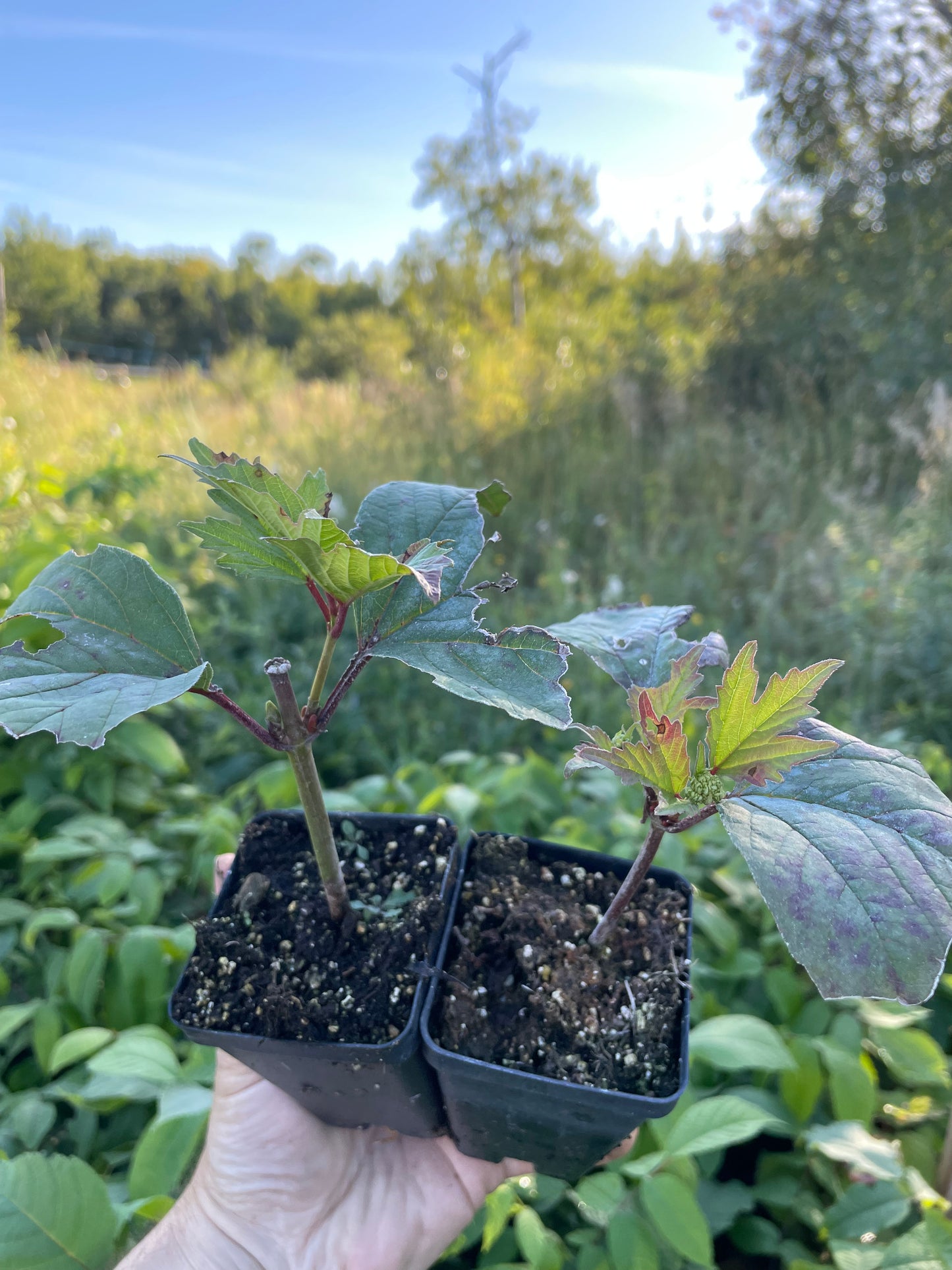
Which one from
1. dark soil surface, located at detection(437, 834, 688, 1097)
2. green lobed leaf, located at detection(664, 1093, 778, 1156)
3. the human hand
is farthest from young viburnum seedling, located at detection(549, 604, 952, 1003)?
the human hand

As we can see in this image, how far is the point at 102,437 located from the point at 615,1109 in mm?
5871

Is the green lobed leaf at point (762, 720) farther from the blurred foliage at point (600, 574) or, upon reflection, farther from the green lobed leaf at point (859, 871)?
the blurred foliage at point (600, 574)

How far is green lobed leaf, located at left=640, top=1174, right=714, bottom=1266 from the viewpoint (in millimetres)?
835

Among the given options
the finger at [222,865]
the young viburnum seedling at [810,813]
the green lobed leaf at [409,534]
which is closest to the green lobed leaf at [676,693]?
the young viburnum seedling at [810,813]

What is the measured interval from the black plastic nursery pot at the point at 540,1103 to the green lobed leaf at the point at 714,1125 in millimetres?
120

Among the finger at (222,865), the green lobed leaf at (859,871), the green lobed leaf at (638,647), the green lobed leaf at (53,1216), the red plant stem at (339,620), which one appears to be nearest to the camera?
the green lobed leaf at (859,871)

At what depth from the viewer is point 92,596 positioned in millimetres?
573

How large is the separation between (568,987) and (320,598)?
0.44 meters

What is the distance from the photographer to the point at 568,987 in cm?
68

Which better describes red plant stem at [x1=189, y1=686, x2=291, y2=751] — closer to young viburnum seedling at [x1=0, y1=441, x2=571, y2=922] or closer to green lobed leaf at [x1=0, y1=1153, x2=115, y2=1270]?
young viburnum seedling at [x1=0, y1=441, x2=571, y2=922]

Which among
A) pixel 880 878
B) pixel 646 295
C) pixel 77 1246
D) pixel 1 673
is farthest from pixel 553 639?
pixel 646 295

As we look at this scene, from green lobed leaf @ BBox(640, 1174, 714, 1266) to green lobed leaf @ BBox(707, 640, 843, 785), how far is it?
2.13ft

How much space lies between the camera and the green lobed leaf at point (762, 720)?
1.62 feet

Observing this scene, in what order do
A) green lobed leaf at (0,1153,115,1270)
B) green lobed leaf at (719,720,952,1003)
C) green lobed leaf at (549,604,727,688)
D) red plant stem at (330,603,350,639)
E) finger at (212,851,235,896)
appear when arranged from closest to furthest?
green lobed leaf at (719,720,952,1003)
red plant stem at (330,603,350,639)
green lobed leaf at (549,604,727,688)
green lobed leaf at (0,1153,115,1270)
finger at (212,851,235,896)
